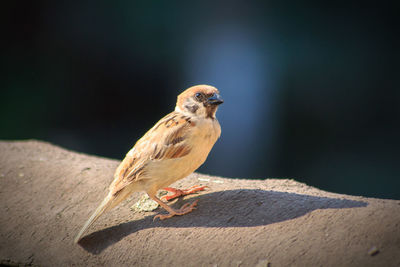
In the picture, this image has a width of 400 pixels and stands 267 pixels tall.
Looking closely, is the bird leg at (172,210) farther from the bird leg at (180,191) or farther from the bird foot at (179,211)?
the bird leg at (180,191)

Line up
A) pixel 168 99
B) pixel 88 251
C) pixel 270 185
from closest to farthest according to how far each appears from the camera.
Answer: pixel 88 251, pixel 270 185, pixel 168 99

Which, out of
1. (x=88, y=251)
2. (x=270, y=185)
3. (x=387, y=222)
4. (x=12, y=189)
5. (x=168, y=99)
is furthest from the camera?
(x=168, y=99)

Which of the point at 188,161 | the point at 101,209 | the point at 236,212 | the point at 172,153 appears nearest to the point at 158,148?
the point at 172,153

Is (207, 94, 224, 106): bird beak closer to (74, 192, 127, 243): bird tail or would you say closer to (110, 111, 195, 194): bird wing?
(110, 111, 195, 194): bird wing

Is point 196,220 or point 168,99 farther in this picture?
point 168,99

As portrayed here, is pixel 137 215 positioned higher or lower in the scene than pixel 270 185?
lower

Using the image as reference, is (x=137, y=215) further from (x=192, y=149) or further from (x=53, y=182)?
(x=53, y=182)

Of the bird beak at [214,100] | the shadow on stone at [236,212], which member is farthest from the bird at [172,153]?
the shadow on stone at [236,212]

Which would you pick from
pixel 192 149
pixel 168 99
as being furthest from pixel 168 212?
pixel 168 99
